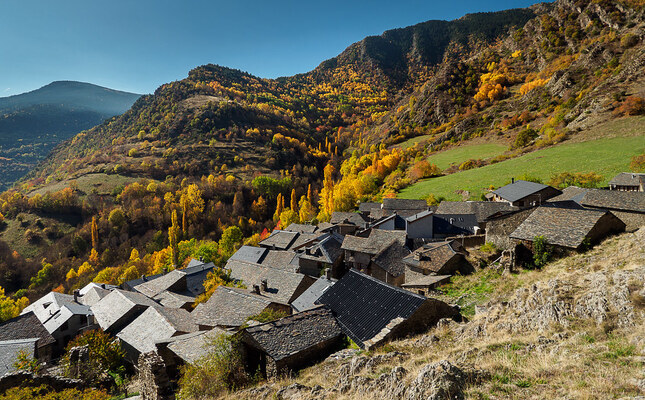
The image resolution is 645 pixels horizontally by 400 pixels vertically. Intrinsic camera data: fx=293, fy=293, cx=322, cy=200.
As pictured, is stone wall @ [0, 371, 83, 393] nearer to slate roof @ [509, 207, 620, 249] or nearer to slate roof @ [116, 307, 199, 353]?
slate roof @ [116, 307, 199, 353]

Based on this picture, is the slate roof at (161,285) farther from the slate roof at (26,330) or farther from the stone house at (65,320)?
the slate roof at (26,330)

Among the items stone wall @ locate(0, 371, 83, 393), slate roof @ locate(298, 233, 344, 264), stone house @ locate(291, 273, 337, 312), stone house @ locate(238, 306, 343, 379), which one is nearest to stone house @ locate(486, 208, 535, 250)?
stone house @ locate(291, 273, 337, 312)

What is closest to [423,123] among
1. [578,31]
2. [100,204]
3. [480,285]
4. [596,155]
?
[578,31]

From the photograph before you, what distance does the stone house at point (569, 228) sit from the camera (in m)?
18.0

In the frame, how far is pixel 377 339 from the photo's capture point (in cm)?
1392

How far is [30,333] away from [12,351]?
12.9 metres

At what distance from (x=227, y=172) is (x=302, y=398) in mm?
167252

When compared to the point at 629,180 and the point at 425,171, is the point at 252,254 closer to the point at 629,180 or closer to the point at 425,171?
the point at 425,171

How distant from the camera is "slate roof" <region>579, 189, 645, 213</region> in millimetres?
24016

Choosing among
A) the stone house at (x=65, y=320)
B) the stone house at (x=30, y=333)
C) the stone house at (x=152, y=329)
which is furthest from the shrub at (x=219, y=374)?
the stone house at (x=65, y=320)

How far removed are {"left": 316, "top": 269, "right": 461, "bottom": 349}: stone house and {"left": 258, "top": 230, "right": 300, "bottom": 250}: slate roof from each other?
3315 centimetres

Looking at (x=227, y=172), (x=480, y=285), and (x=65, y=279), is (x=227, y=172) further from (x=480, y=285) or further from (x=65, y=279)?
(x=480, y=285)

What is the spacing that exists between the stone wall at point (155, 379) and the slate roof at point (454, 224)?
34627mm

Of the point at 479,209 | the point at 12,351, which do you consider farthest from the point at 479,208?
the point at 12,351
